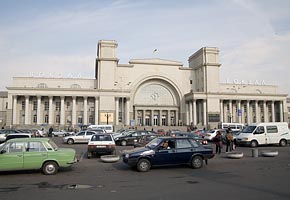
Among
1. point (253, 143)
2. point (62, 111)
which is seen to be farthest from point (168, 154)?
point (62, 111)

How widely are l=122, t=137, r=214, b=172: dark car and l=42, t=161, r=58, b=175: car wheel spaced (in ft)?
10.3

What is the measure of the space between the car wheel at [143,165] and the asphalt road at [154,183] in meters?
0.23

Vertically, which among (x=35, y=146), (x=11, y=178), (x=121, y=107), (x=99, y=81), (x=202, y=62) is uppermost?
(x=202, y=62)

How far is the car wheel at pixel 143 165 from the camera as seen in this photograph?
1219cm

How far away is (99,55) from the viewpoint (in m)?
73.2

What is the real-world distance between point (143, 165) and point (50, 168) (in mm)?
4030

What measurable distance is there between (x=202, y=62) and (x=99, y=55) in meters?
30.2

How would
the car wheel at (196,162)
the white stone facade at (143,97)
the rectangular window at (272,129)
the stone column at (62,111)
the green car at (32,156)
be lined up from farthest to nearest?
the white stone facade at (143,97), the stone column at (62,111), the rectangular window at (272,129), the car wheel at (196,162), the green car at (32,156)

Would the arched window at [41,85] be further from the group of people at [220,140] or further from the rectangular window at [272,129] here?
the group of people at [220,140]

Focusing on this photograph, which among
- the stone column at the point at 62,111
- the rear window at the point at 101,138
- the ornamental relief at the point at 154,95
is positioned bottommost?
the rear window at the point at 101,138

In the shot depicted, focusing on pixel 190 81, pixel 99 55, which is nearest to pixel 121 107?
pixel 99 55

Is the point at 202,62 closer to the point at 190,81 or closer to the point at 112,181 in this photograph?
the point at 190,81

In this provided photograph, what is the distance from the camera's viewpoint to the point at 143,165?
12234mm

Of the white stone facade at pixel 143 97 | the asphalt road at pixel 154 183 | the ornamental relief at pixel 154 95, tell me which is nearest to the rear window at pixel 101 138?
the asphalt road at pixel 154 183
